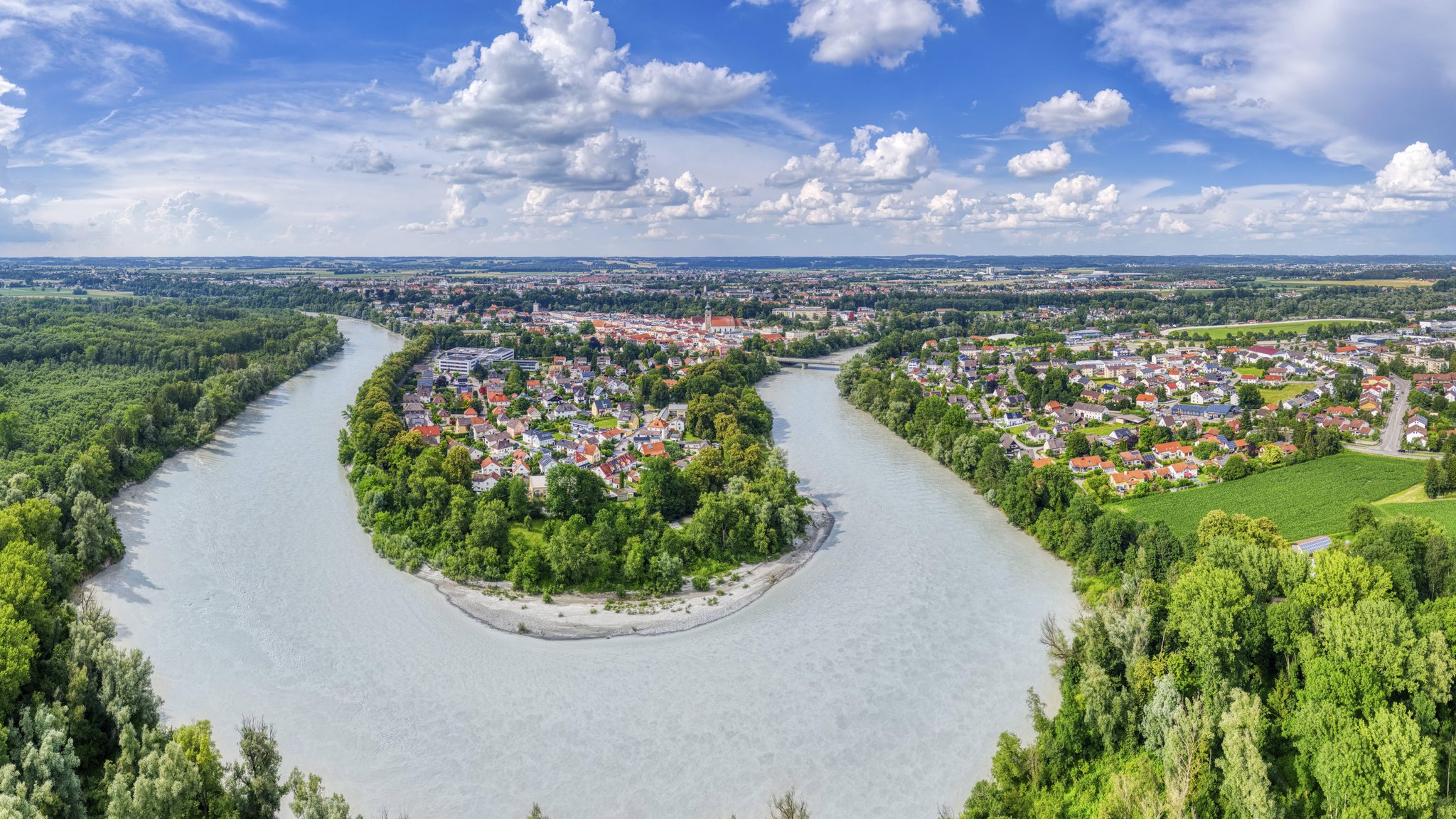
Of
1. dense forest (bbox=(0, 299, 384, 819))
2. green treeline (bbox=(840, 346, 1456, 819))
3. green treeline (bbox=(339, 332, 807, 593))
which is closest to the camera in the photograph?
green treeline (bbox=(840, 346, 1456, 819))

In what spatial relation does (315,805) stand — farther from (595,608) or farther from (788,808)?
(595,608)

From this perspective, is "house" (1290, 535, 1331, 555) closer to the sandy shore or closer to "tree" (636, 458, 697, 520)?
the sandy shore

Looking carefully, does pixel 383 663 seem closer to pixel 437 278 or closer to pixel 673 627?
pixel 673 627

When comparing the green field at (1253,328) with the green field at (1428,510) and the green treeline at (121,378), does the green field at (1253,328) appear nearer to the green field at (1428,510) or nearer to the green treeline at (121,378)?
the green field at (1428,510)

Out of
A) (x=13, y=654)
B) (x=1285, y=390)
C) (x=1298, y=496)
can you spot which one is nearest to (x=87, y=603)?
(x=13, y=654)

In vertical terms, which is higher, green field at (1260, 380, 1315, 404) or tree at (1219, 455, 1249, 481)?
green field at (1260, 380, 1315, 404)

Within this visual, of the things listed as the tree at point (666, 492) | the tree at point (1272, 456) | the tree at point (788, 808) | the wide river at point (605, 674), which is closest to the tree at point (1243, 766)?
the wide river at point (605, 674)

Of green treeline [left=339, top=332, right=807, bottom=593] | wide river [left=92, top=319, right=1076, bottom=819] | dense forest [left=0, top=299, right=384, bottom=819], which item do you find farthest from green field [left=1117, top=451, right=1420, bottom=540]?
dense forest [left=0, top=299, right=384, bottom=819]
